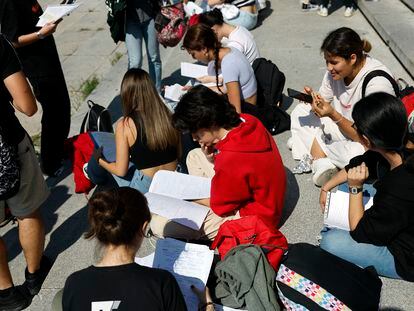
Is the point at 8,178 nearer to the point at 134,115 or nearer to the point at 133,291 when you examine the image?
the point at 134,115

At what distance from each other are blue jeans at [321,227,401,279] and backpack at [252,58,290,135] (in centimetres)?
174

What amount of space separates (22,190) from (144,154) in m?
0.87

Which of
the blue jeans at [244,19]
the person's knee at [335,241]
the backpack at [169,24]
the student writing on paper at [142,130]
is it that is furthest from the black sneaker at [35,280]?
the blue jeans at [244,19]

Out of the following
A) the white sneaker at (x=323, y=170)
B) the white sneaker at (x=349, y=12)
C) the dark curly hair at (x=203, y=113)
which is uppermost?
the dark curly hair at (x=203, y=113)

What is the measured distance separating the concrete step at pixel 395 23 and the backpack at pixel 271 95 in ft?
5.51

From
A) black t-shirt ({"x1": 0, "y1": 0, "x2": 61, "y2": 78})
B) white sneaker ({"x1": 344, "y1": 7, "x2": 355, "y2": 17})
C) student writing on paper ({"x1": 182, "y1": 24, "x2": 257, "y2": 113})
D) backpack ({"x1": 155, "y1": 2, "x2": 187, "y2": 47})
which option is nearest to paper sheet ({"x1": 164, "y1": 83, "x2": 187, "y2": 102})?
student writing on paper ({"x1": 182, "y1": 24, "x2": 257, "y2": 113})

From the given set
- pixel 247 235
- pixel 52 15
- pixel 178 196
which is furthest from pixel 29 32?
pixel 247 235

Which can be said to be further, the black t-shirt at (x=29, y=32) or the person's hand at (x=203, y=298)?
the black t-shirt at (x=29, y=32)

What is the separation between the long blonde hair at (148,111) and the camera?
323cm

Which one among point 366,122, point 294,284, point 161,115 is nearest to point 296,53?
point 161,115

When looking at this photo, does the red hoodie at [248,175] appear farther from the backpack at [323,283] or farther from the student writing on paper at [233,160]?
the backpack at [323,283]

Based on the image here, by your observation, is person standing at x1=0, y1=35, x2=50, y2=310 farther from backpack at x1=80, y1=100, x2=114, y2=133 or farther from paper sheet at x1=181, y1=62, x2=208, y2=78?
paper sheet at x1=181, y1=62, x2=208, y2=78

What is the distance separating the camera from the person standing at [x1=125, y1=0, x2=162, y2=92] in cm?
486

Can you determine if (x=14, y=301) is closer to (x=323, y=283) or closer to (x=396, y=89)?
(x=323, y=283)
